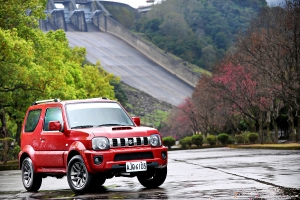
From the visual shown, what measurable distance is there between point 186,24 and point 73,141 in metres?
164

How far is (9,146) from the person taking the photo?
32406 mm

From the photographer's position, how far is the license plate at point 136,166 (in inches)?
536

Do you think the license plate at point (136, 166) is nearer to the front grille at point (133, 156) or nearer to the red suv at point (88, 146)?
the red suv at point (88, 146)

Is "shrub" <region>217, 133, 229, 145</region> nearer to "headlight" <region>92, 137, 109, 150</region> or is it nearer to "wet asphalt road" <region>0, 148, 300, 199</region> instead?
"wet asphalt road" <region>0, 148, 300, 199</region>

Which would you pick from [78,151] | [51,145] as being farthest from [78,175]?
[51,145]

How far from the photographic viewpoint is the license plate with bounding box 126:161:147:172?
13.6 m

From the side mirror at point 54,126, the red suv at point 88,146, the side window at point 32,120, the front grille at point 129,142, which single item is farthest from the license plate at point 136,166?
the side window at point 32,120

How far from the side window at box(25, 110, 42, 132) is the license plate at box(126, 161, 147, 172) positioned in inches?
120

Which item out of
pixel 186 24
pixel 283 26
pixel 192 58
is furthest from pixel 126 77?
pixel 283 26

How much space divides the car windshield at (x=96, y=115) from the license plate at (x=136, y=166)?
4.23ft

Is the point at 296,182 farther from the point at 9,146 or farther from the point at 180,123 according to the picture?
the point at 180,123

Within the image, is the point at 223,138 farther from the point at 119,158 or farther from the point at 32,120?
the point at 119,158

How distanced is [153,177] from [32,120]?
3239 millimetres

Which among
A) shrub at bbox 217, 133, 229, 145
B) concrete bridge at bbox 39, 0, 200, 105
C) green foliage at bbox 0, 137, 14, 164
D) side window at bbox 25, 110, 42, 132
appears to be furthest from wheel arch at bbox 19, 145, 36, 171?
concrete bridge at bbox 39, 0, 200, 105
